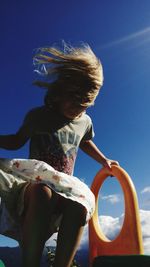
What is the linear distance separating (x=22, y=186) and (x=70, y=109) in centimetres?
68

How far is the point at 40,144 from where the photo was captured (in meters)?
2.44

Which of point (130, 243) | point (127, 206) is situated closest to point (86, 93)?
point (127, 206)

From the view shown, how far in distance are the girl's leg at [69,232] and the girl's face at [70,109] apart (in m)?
0.73

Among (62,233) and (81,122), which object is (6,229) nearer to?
(62,233)

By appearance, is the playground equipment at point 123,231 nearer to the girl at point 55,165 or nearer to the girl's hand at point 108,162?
the girl's hand at point 108,162

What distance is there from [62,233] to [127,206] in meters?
0.82

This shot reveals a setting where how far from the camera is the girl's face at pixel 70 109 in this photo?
2.46 metres

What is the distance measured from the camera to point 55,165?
2385 mm

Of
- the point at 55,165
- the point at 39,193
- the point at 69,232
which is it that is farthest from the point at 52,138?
the point at 69,232

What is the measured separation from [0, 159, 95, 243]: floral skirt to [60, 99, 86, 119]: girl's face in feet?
1.75

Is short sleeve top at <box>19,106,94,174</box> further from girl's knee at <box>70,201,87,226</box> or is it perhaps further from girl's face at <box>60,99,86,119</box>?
girl's knee at <box>70,201,87,226</box>

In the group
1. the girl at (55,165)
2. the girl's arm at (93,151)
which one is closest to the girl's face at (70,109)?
the girl at (55,165)

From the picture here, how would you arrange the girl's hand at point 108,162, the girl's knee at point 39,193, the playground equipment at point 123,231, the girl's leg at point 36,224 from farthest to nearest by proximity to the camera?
the girl's hand at point 108,162 < the playground equipment at point 123,231 < the girl's knee at point 39,193 < the girl's leg at point 36,224

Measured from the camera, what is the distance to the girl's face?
2.46 metres
